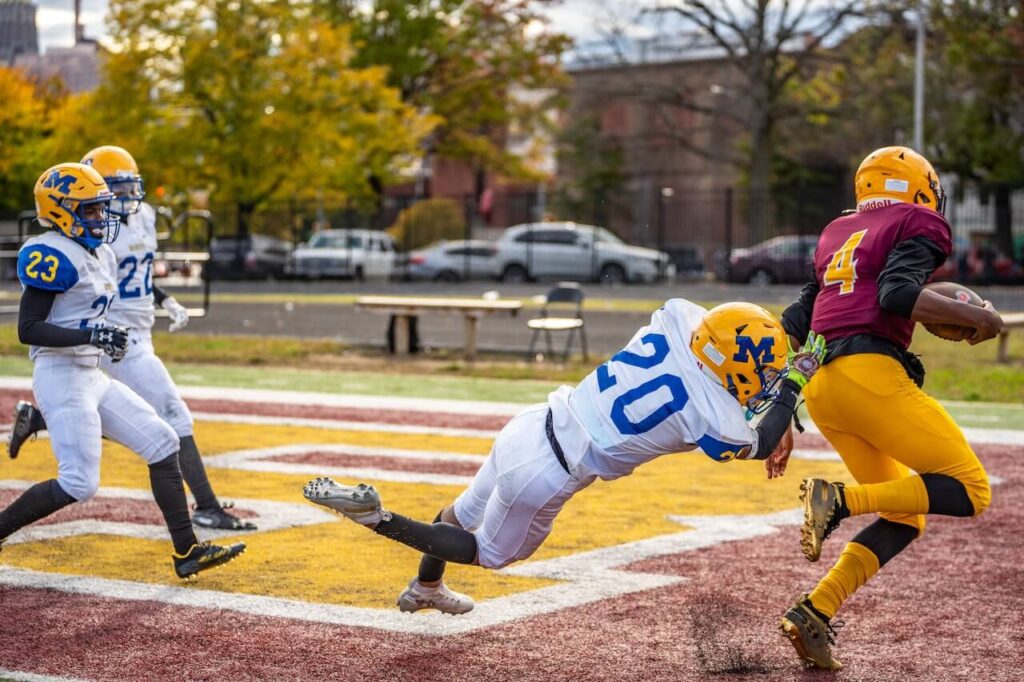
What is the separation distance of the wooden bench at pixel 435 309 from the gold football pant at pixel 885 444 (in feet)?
36.1

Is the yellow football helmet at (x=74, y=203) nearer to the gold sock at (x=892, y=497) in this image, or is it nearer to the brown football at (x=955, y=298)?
the gold sock at (x=892, y=497)

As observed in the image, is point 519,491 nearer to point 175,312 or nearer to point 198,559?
point 198,559

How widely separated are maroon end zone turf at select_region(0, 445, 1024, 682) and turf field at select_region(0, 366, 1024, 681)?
13 mm

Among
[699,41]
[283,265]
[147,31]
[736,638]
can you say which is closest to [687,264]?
[699,41]

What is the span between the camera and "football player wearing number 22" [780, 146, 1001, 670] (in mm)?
4973

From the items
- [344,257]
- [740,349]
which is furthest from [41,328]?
[344,257]

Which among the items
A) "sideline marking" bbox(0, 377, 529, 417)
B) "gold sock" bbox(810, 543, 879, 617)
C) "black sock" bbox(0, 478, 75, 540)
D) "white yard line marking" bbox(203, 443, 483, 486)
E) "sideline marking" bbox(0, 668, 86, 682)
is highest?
"black sock" bbox(0, 478, 75, 540)

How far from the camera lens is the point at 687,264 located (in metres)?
40.3

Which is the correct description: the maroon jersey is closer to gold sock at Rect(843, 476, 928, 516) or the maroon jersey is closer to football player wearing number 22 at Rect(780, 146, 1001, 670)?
football player wearing number 22 at Rect(780, 146, 1001, 670)

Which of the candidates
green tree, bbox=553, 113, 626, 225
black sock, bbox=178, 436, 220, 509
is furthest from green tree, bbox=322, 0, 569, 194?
black sock, bbox=178, 436, 220, 509

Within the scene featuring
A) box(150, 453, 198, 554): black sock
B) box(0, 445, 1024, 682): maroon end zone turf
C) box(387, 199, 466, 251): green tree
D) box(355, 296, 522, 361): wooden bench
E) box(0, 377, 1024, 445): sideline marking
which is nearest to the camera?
box(0, 445, 1024, 682): maroon end zone turf

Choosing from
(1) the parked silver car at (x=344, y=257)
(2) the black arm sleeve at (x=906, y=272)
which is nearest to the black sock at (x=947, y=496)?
(2) the black arm sleeve at (x=906, y=272)

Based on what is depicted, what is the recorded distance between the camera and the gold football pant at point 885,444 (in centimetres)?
504

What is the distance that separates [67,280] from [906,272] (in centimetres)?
345
